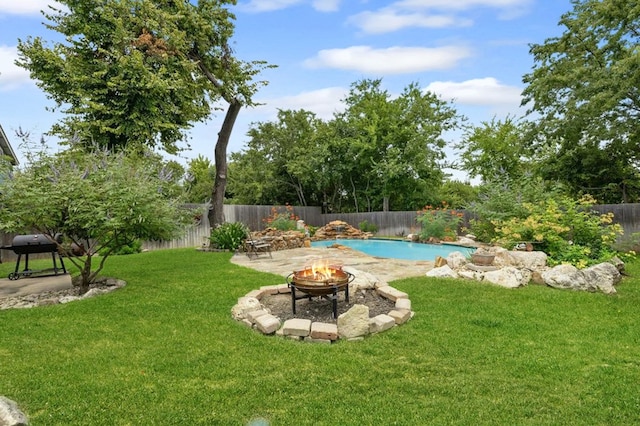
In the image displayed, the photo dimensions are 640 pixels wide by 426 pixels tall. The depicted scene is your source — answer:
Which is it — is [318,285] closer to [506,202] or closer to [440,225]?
[506,202]

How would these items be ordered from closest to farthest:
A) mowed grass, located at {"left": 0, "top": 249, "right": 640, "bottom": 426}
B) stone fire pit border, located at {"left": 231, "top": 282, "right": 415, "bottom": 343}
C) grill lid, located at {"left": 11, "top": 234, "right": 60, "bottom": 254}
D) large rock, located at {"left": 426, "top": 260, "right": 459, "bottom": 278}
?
mowed grass, located at {"left": 0, "top": 249, "right": 640, "bottom": 426}, stone fire pit border, located at {"left": 231, "top": 282, "right": 415, "bottom": 343}, large rock, located at {"left": 426, "top": 260, "right": 459, "bottom": 278}, grill lid, located at {"left": 11, "top": 234, "right": 60, "bottom": 254}

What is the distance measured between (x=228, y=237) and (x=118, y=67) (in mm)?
5784

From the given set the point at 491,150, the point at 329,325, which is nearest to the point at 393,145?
the point at 491,150

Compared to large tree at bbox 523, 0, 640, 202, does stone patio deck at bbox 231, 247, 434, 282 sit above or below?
below

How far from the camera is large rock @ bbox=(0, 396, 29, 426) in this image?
7.02 ft

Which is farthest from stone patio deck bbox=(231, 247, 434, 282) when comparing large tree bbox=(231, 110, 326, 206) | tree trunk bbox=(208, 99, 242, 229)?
large tree bbox=(231, 110, 326, 206)

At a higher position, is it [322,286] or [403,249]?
[322,286]

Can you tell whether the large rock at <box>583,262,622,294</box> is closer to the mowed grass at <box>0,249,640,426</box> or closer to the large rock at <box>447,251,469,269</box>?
the mowed grass at <box>0,249,640,426</box>

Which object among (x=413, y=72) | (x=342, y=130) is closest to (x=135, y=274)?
(x=342, y=130)

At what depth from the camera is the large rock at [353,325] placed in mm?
3607

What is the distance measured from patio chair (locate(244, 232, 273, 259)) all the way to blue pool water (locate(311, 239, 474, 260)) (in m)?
3.30

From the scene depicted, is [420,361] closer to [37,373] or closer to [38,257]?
[37,373]

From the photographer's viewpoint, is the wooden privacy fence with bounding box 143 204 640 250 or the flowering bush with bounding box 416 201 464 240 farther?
the flowering bush with bounding box 416 201 464 240

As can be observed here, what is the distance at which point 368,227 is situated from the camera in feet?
60.9
